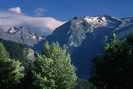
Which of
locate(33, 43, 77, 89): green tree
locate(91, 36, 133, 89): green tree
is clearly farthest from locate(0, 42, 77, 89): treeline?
locate(91, 36, 133, 89): green tree

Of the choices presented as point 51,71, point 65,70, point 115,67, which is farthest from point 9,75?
point 115,67

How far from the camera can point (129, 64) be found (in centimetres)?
4869

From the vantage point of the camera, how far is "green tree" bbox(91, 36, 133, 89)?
1941 inches

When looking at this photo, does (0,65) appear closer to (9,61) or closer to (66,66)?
(9,61)

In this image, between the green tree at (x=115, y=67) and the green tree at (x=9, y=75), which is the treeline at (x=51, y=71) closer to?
the green tree at (x=9, y=75)

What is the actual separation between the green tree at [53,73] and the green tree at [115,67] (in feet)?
40.8

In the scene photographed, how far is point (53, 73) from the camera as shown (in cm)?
6562

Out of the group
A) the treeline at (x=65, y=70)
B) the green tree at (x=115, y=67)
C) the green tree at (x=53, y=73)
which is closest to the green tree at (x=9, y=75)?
the treeline at (x=65, y=70)

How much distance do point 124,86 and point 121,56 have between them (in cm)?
460

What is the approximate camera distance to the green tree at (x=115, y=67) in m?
49.3

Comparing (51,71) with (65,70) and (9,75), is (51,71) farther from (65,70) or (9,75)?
(9,75)

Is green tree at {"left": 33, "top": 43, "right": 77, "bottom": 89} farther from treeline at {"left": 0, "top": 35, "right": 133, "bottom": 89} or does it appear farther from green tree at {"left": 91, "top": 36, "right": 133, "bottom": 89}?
green tree at {"left": 91, "top": 36, "right": 133, "bottom": 89}

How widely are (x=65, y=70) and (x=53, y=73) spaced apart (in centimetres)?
249

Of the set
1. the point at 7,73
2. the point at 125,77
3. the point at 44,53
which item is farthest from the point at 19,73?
the point at 125,77
